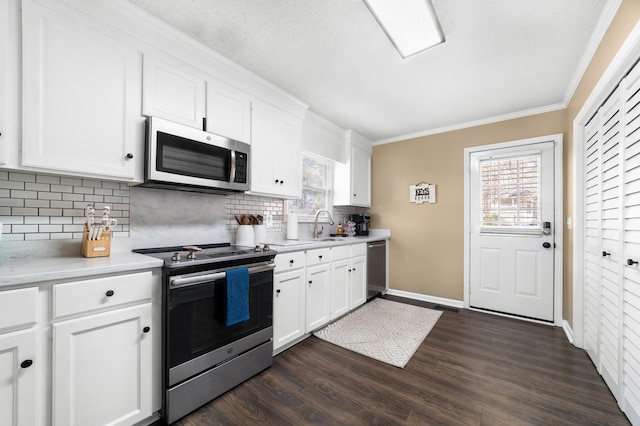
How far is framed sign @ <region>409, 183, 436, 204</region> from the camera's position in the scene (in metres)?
3.89

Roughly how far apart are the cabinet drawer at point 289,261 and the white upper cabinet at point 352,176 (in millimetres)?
1585

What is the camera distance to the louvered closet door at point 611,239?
172 cm

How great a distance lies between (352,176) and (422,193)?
40.8 inches

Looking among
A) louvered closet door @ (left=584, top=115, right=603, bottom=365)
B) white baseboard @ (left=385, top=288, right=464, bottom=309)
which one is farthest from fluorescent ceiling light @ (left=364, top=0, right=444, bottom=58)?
white baseboard @ (left=385, top=288, right=464, bottom=309)

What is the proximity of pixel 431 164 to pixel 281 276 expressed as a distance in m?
2.77

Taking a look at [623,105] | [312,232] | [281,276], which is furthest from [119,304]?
[623,105]

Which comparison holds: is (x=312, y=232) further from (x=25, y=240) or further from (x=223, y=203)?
(x=25, y=240)

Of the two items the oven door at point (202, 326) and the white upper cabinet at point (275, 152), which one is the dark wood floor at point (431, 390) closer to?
the oven door at point (202, 326)

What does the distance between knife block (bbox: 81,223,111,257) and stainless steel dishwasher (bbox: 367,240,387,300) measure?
2.83 meters

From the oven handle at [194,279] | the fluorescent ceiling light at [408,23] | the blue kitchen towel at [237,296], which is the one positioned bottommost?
the blue kitchen towel at [237,296]

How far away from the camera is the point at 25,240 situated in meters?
1.58

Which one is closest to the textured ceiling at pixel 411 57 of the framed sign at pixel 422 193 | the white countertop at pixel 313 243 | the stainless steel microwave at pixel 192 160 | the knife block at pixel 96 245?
the stainless steel microwave at pixel 192 160

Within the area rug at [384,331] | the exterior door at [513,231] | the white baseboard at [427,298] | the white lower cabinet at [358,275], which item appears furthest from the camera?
the white baseboard at [427,298]

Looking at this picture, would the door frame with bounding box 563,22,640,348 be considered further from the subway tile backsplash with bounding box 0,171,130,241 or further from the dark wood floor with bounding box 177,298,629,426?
the subway tile backsplash with bounding box 0,171,130,241
